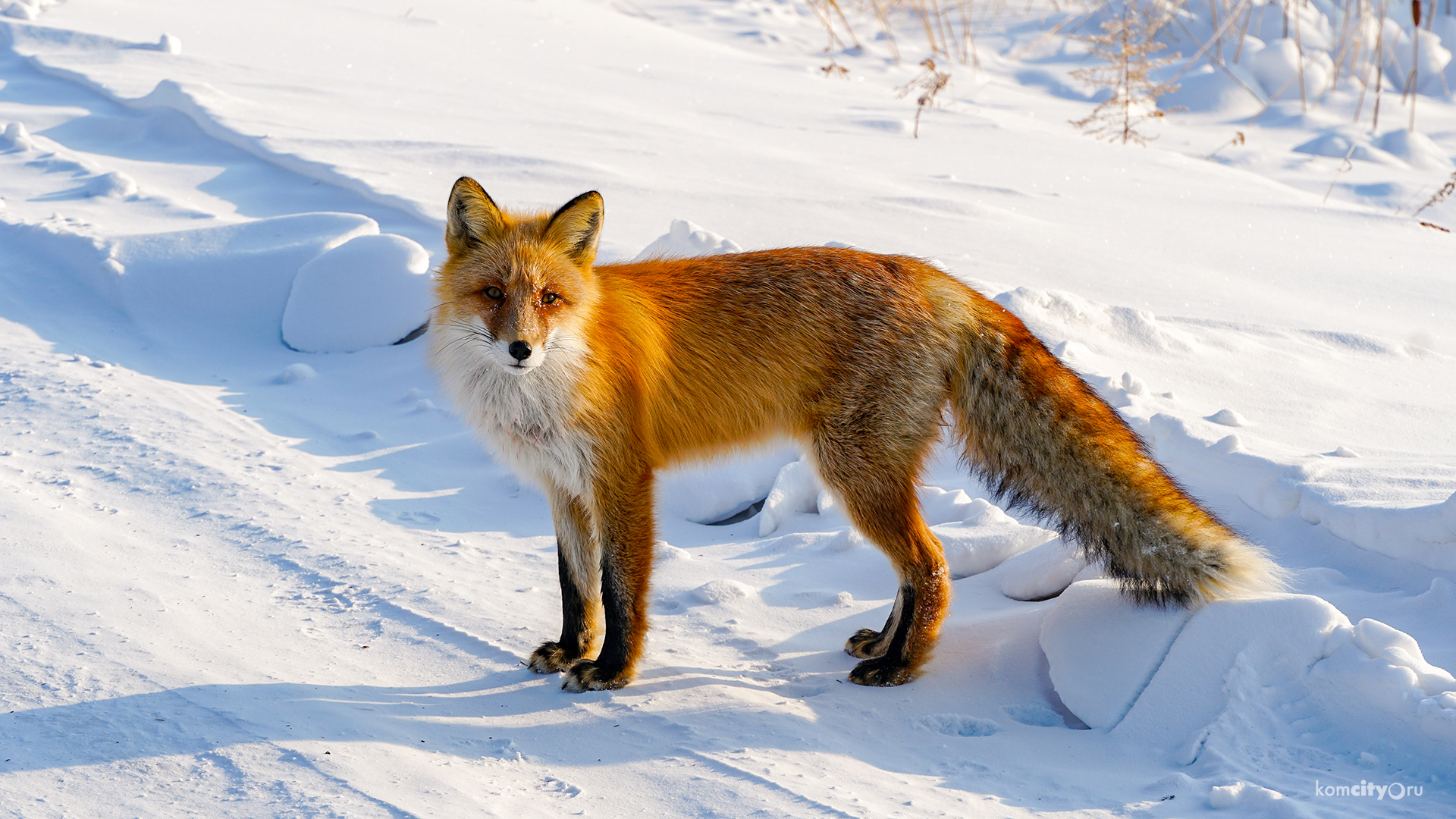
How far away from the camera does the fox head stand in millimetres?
3074

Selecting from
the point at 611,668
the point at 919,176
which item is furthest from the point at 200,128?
Result: the point at 611,668

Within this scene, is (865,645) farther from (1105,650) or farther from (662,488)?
(662,488)

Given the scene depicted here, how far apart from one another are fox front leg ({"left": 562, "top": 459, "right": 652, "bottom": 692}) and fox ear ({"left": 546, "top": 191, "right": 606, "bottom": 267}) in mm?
675

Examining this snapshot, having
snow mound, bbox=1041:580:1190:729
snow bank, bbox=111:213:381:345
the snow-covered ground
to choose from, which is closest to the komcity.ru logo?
the snow-covered ground

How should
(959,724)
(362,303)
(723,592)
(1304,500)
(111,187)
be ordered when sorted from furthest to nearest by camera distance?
(111,187) → (362,303) → (723,592) → (1304,500) → (959,724)

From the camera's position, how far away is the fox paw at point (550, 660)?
3.41 metres

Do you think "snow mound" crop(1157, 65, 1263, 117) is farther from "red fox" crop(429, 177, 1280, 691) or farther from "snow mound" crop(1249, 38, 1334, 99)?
"red fox" crop(429, 177, 1280, 691)

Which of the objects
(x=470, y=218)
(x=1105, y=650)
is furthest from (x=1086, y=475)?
(x=470, y=218)

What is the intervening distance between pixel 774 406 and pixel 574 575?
0.85 metres

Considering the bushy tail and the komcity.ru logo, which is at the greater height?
the bushy tail

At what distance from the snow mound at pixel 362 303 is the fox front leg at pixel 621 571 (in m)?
2.76

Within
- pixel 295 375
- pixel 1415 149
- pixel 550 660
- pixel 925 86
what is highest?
pixel 925 86

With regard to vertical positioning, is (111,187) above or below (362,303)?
above

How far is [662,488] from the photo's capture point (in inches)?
186
